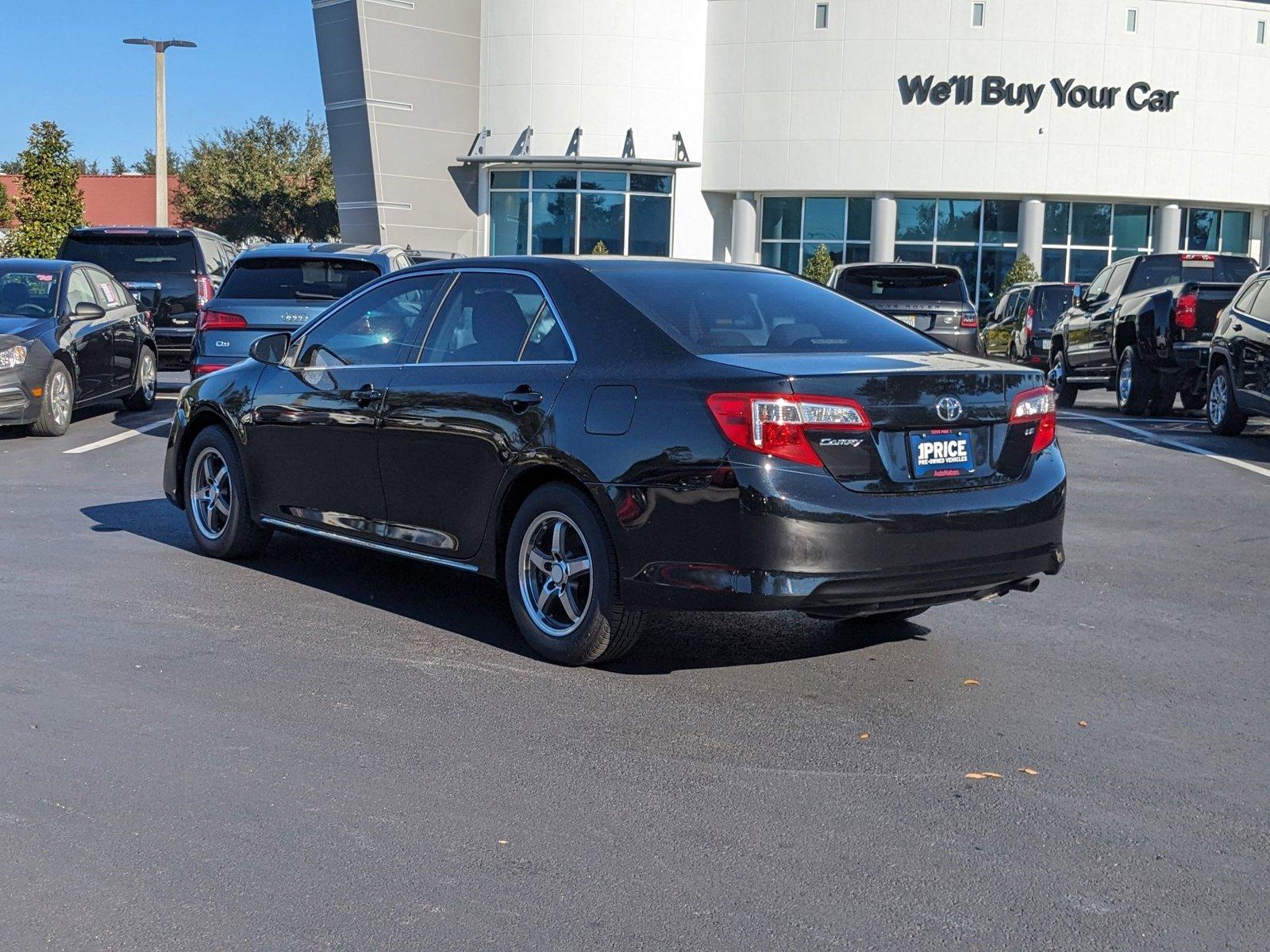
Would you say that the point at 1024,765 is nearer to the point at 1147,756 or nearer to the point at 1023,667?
the point at 1147,756

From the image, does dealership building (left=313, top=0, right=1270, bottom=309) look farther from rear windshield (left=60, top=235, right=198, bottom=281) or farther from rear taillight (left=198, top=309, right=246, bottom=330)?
rear taillight (left=198, top=309, right=246, bottom=330)

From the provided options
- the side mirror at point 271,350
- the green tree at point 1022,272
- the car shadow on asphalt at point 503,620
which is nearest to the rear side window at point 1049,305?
the green tree at point 1022,272

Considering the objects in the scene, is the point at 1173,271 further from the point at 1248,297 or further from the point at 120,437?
the point at 120,437

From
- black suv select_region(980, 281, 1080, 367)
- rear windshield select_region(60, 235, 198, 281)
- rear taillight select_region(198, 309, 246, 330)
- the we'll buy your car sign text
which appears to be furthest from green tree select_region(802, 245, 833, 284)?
rear taillight select_region(198, 309, 246, 330)

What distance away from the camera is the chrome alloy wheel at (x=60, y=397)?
13.8m

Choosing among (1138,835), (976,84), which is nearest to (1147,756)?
(1138,835)

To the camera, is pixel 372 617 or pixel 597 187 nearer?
pixel 372 617

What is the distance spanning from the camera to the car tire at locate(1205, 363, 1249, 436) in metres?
15.3

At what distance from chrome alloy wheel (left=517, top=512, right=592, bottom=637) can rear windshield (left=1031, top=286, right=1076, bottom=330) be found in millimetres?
20810

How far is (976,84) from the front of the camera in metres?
44.5

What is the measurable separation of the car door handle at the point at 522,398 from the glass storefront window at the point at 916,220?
4137 centimetres

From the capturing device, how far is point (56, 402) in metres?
13.9

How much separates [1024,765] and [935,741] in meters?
0.34

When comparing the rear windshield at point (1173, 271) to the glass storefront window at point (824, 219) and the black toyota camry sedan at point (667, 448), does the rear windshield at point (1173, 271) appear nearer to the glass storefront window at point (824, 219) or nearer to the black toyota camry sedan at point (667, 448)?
the black toyota camry sedan at point (667, 448)
